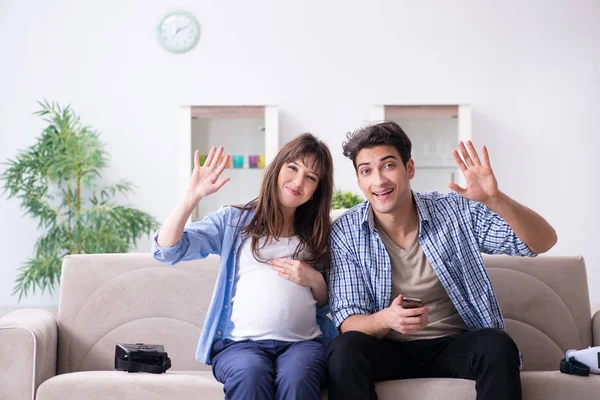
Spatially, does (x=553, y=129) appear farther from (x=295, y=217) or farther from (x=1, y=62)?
(x=1, y=62)

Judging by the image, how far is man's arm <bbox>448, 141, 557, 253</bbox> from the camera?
2.05 meters

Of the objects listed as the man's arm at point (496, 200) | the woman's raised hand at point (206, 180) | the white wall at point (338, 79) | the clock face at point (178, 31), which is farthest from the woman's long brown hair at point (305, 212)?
the clock face at point (178, 31)

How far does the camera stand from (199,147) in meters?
5.36

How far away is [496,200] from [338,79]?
375cm

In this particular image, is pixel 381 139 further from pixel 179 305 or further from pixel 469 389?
pixel 179 305

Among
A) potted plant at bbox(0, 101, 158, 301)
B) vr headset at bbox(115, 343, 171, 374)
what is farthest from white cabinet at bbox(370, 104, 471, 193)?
vr headset at bbox(115, 343, 171, 374)

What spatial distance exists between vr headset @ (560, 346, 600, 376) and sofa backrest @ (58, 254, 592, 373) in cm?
41

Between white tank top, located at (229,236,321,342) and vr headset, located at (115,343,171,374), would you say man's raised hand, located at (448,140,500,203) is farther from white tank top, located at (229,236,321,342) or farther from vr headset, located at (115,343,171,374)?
vr headset, located at (115,343,171,374)

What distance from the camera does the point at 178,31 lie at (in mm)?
5648

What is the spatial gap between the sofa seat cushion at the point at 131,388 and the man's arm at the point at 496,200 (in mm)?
980

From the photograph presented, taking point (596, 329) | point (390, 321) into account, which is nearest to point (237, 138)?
point (596, 329)

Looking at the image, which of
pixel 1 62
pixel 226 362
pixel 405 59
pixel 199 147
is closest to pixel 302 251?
pixel 226 362

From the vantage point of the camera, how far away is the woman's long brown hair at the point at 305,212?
2303mm

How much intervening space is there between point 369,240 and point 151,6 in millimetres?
4098
